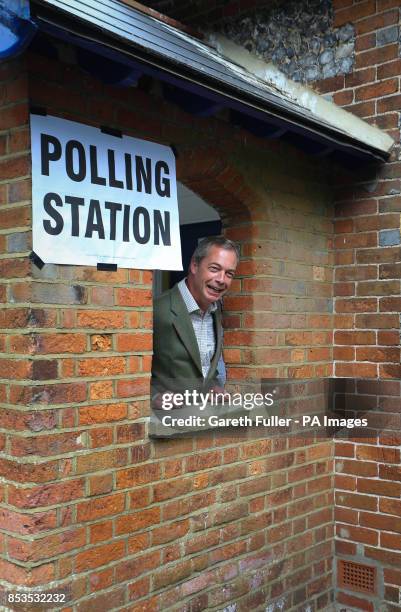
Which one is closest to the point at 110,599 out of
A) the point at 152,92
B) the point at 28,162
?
the point at 28,162

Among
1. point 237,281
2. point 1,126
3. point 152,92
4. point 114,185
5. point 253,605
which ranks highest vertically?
point 152,92

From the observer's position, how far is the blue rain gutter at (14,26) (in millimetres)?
2090

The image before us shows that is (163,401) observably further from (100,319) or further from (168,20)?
(168,20)

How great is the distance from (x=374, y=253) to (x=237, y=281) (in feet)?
3.20

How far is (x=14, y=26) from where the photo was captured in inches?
84.6

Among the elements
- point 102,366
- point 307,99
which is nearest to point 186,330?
point 102,366

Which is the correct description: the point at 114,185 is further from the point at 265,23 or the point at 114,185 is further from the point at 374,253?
the point at 265,23

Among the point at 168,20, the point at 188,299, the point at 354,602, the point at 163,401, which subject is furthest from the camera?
the point at 354,602

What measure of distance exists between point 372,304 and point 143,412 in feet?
6.14

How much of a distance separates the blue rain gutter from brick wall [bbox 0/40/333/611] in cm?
34

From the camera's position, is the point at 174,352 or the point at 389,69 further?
the point at 389,69

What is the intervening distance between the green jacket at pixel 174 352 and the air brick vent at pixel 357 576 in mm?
1799

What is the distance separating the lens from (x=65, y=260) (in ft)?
8.63

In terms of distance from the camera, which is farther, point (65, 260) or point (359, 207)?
point (359, 207)
